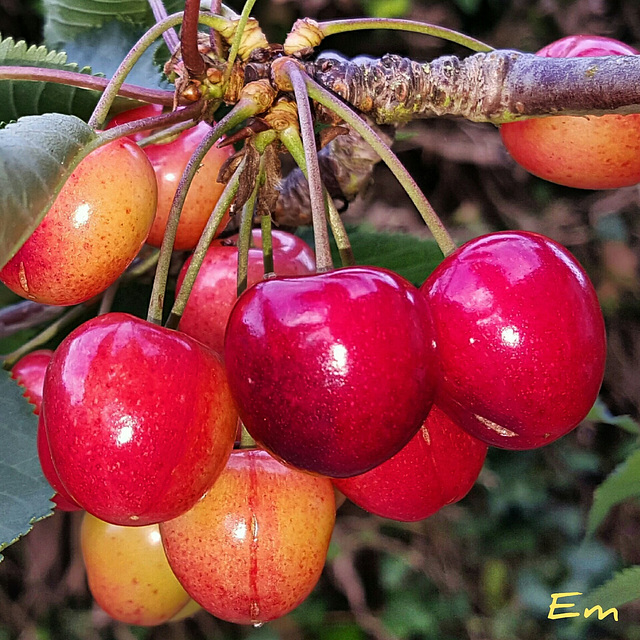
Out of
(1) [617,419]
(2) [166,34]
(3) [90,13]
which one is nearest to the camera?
(2) [166,34]

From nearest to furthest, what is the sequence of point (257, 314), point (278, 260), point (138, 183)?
point (257, 314)
point (138, 183)
point (278, 260)

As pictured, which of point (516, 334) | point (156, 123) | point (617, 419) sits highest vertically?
point (156, 123)

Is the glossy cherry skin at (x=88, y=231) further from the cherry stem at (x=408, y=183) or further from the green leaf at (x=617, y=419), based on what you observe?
the green leaf at (x=617, y=419)

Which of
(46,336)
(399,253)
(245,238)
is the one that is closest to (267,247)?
(245,238)

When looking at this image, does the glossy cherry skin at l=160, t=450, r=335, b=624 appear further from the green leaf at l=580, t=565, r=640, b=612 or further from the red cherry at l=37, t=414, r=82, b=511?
the green leaf at l=580, t=565, r=640, b=612

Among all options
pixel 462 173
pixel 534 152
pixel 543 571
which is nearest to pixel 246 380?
pixel 534 152

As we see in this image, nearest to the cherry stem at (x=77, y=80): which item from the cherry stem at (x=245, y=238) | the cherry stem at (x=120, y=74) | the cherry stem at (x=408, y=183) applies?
the cherry stem at (x=120, y=74)

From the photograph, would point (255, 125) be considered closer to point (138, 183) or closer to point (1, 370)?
point (138, 183)

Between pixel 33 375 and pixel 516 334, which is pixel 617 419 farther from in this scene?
pixel 33 375
